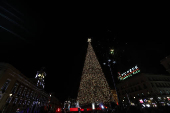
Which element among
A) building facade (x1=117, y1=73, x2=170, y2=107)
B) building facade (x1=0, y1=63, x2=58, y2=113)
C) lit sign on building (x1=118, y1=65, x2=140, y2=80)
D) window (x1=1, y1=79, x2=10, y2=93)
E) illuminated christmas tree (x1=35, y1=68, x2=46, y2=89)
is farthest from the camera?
illuminated christmas tree (x1=35, y1=68, x2=46, y2=89)

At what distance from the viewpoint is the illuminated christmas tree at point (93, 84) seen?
1884cm

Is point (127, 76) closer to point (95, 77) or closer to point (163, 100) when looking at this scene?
point (163, 100)

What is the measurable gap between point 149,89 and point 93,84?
24503 millimetres

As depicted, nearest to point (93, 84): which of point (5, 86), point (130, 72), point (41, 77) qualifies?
point (5, 86)

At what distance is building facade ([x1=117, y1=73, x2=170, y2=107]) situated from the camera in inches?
1142

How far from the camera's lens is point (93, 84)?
750 inches

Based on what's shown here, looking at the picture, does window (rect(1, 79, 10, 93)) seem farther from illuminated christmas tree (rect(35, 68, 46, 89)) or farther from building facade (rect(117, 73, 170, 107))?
building facade (rect(117, 73, 170, 107))

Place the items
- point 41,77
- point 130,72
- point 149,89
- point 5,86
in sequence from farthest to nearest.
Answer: point 41,77 → point 130,72 → point 149,89 → point 5,86

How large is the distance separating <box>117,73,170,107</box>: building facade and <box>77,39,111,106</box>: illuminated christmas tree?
18828 millimetres

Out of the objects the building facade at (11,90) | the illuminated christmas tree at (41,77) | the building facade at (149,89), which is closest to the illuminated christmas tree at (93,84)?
the building facade at (11,90)

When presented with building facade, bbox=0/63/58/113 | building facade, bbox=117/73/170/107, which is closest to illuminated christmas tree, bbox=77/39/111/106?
building facade, bbox=0/63/58/113

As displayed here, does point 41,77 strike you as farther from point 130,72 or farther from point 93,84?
point 130,72

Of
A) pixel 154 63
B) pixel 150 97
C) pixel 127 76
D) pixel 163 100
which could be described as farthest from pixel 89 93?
pixel 154 63

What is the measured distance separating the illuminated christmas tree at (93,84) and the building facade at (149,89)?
18.8 metres
